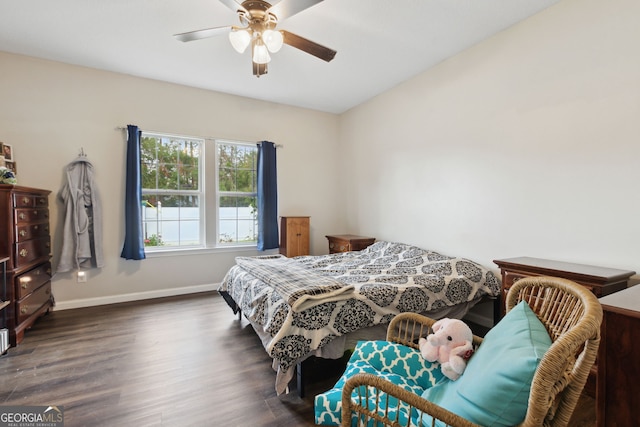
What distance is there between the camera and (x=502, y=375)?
0.87 metres

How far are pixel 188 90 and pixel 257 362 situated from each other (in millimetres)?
3403

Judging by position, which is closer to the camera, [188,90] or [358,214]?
[188,90]

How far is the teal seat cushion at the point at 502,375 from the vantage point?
83cm

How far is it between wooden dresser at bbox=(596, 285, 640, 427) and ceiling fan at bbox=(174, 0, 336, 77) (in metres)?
2.11

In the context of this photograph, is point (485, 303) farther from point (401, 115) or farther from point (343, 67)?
point (343, 67)

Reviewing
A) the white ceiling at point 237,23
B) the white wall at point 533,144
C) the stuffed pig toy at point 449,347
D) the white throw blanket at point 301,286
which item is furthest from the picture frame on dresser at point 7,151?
the white wall at point 533,144

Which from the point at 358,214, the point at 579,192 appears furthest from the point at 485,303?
the point at 358,214

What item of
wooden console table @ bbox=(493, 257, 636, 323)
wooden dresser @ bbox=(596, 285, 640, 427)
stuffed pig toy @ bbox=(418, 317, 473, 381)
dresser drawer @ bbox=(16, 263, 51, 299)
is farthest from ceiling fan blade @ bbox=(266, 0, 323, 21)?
dresser drawer @ bbox=(16, 263, 51, 299)

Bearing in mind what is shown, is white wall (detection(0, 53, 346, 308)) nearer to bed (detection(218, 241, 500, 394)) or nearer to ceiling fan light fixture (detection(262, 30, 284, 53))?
bed (detection(218, 241, 500, 394))

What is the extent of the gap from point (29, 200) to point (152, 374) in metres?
2.05

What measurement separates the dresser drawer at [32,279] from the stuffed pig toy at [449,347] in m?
3.19

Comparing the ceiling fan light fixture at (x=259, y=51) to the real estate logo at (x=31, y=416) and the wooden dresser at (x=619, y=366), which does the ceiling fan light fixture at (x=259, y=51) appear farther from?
the real estate logo at (x=31, y=416)

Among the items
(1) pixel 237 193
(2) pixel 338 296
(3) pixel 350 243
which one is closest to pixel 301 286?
(2) pixel 338 296

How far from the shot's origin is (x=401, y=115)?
Result: 381cm
